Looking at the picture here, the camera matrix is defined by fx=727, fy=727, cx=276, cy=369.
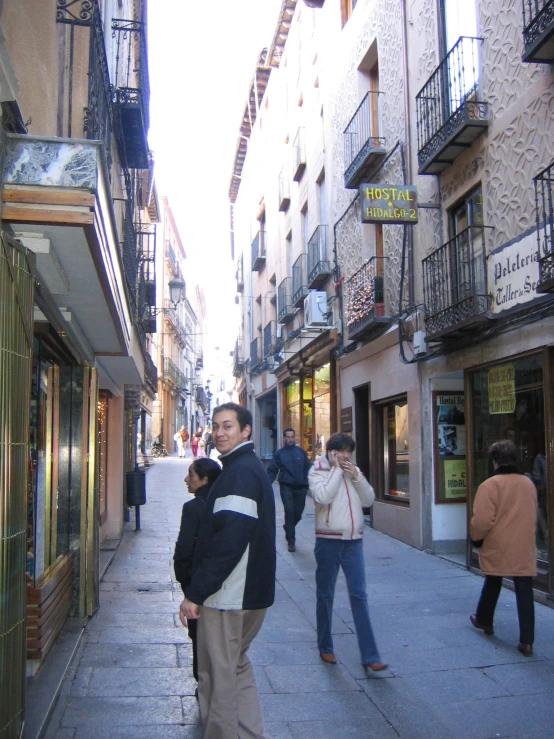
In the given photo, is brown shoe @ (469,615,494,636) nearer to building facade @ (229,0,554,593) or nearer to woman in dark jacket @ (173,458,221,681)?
building facade @ (229,0,554,593)

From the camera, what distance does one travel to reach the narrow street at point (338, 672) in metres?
4.36

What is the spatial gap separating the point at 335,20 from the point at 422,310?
30.1ft

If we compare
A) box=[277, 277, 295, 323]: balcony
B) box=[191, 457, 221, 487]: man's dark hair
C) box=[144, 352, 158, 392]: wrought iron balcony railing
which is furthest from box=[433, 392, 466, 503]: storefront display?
box=[277, 277, 295, 323]: balcony

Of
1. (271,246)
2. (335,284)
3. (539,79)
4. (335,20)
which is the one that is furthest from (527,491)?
(271,246)

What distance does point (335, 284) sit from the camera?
53.1 ft

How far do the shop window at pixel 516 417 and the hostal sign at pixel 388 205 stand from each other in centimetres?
270

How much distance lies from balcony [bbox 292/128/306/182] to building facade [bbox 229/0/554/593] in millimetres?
704

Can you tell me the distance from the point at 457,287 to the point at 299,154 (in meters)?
11.5

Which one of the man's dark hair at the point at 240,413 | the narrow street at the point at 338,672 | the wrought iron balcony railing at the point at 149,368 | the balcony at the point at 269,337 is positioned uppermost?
the balcony at the point at 269,337

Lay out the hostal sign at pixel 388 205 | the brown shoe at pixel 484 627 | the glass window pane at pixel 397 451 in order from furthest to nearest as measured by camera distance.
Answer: the glass window pane at pixel 397 451
the hostal sign at pixel 388 205
the brown shoe at pixel 484 627

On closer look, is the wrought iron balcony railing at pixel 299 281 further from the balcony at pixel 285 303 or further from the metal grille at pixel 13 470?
the metal grille at pixel 13 470

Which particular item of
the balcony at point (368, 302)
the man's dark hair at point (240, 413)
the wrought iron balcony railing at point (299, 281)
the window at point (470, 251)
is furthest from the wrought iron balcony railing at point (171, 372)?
the man's dark hair at point (240, 413)

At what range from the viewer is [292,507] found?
10.6 metres

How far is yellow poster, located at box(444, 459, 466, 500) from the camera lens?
10.5m
